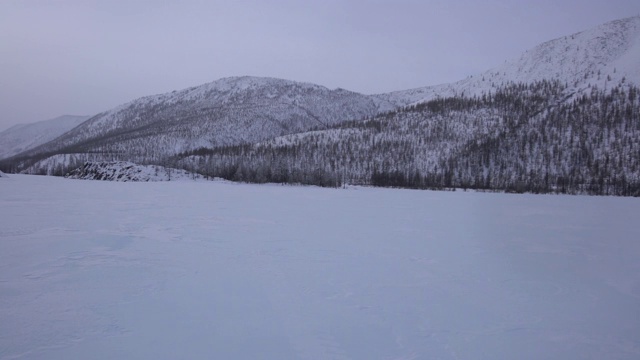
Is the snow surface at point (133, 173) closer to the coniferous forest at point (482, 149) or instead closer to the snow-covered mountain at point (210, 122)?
the coniferous forest at point (482, 149)

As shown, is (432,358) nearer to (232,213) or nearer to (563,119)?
(232,213)

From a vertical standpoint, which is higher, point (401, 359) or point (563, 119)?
point (563, 119)

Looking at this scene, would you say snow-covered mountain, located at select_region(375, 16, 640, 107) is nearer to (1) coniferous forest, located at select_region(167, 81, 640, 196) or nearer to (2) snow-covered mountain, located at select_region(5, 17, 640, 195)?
(2) snow-covered mountain, located at select_region(5, 17, 640, 195)

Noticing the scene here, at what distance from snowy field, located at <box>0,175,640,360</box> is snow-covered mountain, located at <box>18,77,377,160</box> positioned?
378 feet

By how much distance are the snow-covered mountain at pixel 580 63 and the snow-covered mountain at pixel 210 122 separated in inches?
2563

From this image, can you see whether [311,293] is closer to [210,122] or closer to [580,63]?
[580,63]

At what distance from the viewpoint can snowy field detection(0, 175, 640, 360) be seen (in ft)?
14.7

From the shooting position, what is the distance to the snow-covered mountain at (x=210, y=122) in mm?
127312

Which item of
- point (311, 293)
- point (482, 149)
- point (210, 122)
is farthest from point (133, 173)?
point (210, 122)

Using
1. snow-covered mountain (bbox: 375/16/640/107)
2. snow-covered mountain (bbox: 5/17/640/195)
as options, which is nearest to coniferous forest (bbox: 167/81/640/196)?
snow-covered mountain (bbox: 5/17/640/195)

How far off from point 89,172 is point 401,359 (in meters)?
59.2

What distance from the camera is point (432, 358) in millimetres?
4188

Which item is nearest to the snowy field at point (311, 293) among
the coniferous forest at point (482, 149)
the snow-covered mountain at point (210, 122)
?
the coniferous forest at point (482, 149)

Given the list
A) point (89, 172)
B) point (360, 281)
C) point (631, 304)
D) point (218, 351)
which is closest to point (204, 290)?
point (218, 351)
